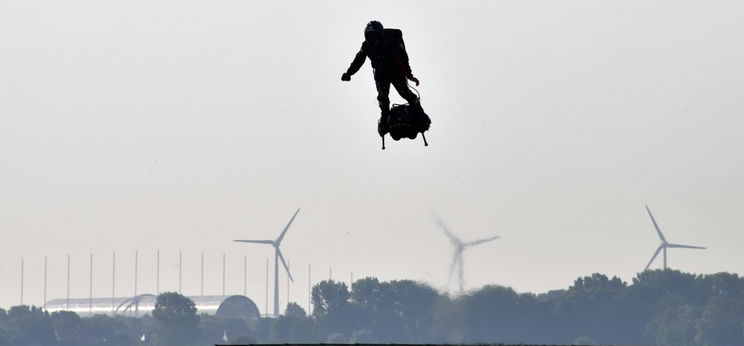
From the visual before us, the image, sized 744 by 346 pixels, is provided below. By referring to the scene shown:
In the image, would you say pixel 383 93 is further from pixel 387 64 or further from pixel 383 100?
pixel 387 64

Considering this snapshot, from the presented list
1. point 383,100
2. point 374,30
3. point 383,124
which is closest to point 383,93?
point 383,100

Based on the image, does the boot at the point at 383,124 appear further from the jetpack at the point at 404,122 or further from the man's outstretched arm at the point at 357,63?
the man's outstretched arm at the point at 357,63

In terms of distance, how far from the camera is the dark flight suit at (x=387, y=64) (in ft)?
294

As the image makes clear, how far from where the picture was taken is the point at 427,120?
9106 centimetres

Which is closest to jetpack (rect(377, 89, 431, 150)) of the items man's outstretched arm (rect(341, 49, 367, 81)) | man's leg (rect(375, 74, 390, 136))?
man's leg (rect(375, 74, 390, 136))

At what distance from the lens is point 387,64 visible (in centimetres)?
9031

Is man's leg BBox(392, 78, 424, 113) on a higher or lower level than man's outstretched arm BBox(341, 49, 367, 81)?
lower

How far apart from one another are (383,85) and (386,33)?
2.75 meters

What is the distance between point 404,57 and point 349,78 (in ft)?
7.57

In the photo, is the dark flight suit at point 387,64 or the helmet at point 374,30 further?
the helmet at point 374,30

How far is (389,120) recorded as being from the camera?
91.9 meters

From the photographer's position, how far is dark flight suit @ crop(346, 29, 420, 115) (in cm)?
8962

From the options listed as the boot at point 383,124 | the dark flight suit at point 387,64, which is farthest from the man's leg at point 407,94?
the boot at point 383,124

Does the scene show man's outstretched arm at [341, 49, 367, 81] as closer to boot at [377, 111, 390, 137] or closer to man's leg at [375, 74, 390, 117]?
man's leg at [375, 74, 390, 117]
